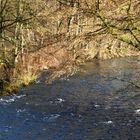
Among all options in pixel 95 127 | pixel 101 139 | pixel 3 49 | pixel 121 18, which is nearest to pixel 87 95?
pixel 95 127

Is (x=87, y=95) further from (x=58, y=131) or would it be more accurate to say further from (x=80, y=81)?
(x=58, y=131)

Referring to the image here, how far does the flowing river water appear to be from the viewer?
1593 cm

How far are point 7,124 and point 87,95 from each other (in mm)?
6604

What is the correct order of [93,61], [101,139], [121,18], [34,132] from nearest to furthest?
[121,18]
[101,139]
[34,132]
[93,61]

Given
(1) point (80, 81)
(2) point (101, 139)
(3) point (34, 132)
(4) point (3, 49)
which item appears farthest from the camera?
(4) point (3, 49)

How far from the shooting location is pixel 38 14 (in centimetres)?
2805

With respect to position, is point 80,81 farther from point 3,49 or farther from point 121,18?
point 121,18

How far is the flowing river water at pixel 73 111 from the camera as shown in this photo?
15.9 meters

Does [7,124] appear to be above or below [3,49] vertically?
below

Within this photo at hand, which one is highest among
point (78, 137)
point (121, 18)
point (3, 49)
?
point (121, 18)

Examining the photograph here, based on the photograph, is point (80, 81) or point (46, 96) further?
point (80, 81)

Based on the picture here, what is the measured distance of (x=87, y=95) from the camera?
23.1 meters

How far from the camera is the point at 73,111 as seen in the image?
64.3 feet

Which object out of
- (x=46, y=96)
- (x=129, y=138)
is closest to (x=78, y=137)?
(x=129, y=138)
